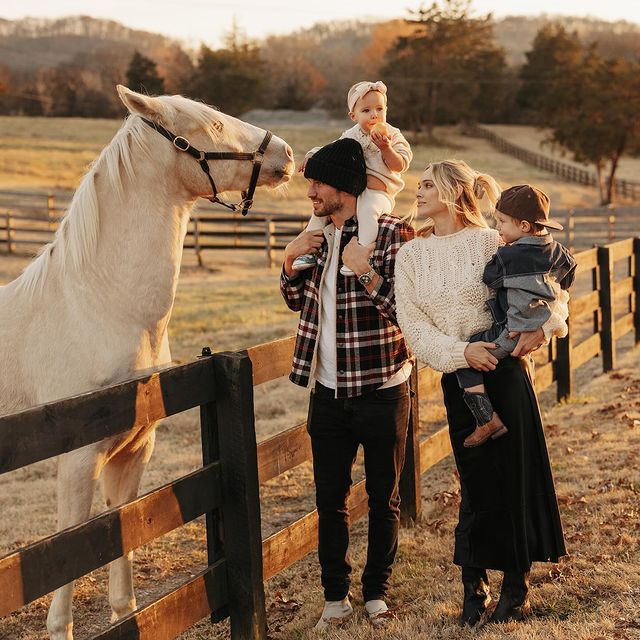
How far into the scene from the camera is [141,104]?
332cm

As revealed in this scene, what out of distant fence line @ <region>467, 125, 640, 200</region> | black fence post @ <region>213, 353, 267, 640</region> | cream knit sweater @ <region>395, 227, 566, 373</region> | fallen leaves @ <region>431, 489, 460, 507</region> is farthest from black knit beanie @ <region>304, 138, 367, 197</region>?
distant fence line @ <region>467, 125, 640, 200</region>

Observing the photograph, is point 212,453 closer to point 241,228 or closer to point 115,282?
point 115,282

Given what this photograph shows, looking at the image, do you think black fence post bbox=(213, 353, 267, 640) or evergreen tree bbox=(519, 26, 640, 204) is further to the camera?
evergreen tree bbox=(519, 26, 640, 204)

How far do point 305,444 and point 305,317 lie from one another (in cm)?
90

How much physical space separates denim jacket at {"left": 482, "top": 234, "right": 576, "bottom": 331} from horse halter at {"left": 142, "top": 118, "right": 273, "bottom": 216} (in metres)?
1.14

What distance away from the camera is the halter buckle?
11.2 ft

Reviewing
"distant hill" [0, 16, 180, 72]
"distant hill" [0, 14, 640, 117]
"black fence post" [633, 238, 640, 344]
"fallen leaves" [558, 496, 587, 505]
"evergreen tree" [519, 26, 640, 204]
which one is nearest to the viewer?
"fallen leaves" [558, 496, 587, 505]

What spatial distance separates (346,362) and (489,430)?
0.62 m

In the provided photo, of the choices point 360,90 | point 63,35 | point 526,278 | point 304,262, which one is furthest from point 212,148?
→ point 63,35

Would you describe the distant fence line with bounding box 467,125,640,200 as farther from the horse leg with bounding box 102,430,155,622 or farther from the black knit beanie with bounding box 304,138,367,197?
the horse leg with bounding box 102,430,155,622

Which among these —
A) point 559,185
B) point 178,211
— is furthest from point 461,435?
point 559,185

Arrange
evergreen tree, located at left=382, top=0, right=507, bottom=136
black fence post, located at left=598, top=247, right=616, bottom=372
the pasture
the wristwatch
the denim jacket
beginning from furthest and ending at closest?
1. evergreen tree, located at left=382, top=0, right=507, bottom=136
2. black fence post, located at left=598, top=247, right=616, bottom=372
3. the pasture
4. the wristwatch
5. the denim jacket

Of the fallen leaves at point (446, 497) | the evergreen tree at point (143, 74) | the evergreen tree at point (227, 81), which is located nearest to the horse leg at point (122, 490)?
the fallen leaves at point (446, 497)

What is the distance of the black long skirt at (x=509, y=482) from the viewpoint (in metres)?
3.24
